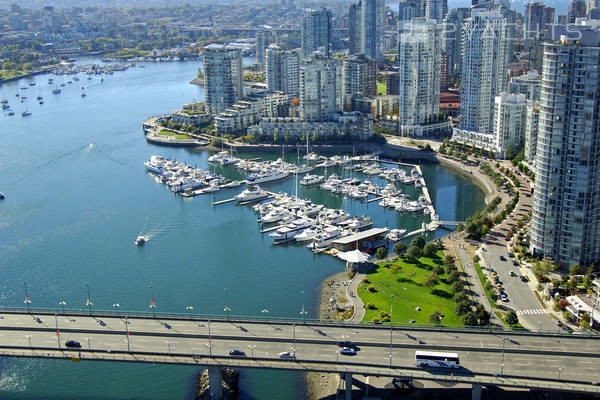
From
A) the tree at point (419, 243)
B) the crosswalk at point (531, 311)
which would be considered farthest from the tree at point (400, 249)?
the crosswalk at point (531, 311)

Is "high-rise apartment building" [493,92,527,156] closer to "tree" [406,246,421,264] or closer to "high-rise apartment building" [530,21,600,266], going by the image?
"high-rise apartment building" [530,21,600,266]

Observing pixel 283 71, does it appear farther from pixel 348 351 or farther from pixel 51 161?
pixel 348 351

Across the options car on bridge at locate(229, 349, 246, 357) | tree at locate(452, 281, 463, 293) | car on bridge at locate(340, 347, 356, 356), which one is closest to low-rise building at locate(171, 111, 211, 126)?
tree at locate(452, 281, 463, 293)

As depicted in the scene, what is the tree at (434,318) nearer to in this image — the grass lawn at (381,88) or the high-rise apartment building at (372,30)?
the grass lawn at (381,88)

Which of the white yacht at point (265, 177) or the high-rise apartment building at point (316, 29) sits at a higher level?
the high-rise apartment building at point (316, 29)

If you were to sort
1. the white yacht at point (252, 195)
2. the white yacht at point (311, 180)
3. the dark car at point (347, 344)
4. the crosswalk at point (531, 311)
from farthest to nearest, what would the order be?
1. the white yacht at point (311, 180)
2. the white yacht at point (252, 195)
3. the crosswalk at point (531, 311)
4. the dark car at point (347, 344)

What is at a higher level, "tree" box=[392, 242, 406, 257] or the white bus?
the white bus
